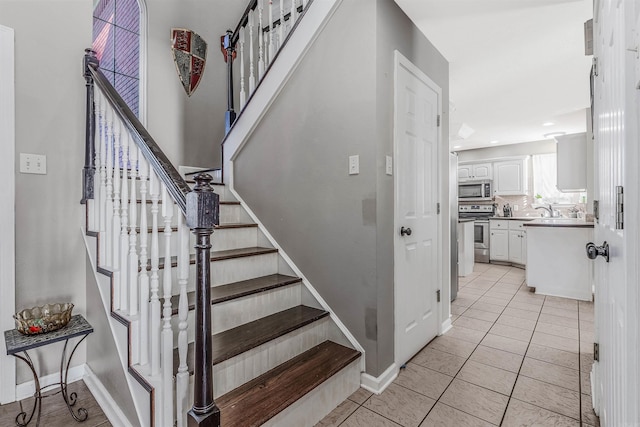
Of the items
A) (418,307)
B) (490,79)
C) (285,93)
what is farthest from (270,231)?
(490,79)

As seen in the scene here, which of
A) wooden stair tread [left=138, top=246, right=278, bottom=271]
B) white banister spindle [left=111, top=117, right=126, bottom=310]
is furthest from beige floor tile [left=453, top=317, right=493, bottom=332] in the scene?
white banister spindle [left=111, top=117, right=126, bottom=310]

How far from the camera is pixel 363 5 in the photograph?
6.20 ft

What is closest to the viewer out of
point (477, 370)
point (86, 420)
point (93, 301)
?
point (86, 420)

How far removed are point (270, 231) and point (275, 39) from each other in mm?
1662

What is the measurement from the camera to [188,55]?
3.72 meters

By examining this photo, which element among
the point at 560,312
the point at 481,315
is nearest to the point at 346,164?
the point at 481,315

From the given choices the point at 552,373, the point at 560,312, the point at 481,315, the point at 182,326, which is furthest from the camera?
the point at 560,312

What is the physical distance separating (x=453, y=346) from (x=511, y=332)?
674mm

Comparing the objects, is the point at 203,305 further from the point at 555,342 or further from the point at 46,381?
the point at 555,342

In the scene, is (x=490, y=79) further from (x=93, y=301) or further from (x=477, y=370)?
(x=93, y=301)

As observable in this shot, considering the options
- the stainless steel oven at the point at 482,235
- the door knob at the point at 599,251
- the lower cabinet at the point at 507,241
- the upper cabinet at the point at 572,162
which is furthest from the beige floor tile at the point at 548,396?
the stainless steel oven at the point at 482,235

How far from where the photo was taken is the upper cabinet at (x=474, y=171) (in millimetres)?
6840

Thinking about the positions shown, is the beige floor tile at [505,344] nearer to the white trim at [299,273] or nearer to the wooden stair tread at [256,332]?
the white trim at [299,273]

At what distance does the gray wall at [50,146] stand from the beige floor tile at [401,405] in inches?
72.6
